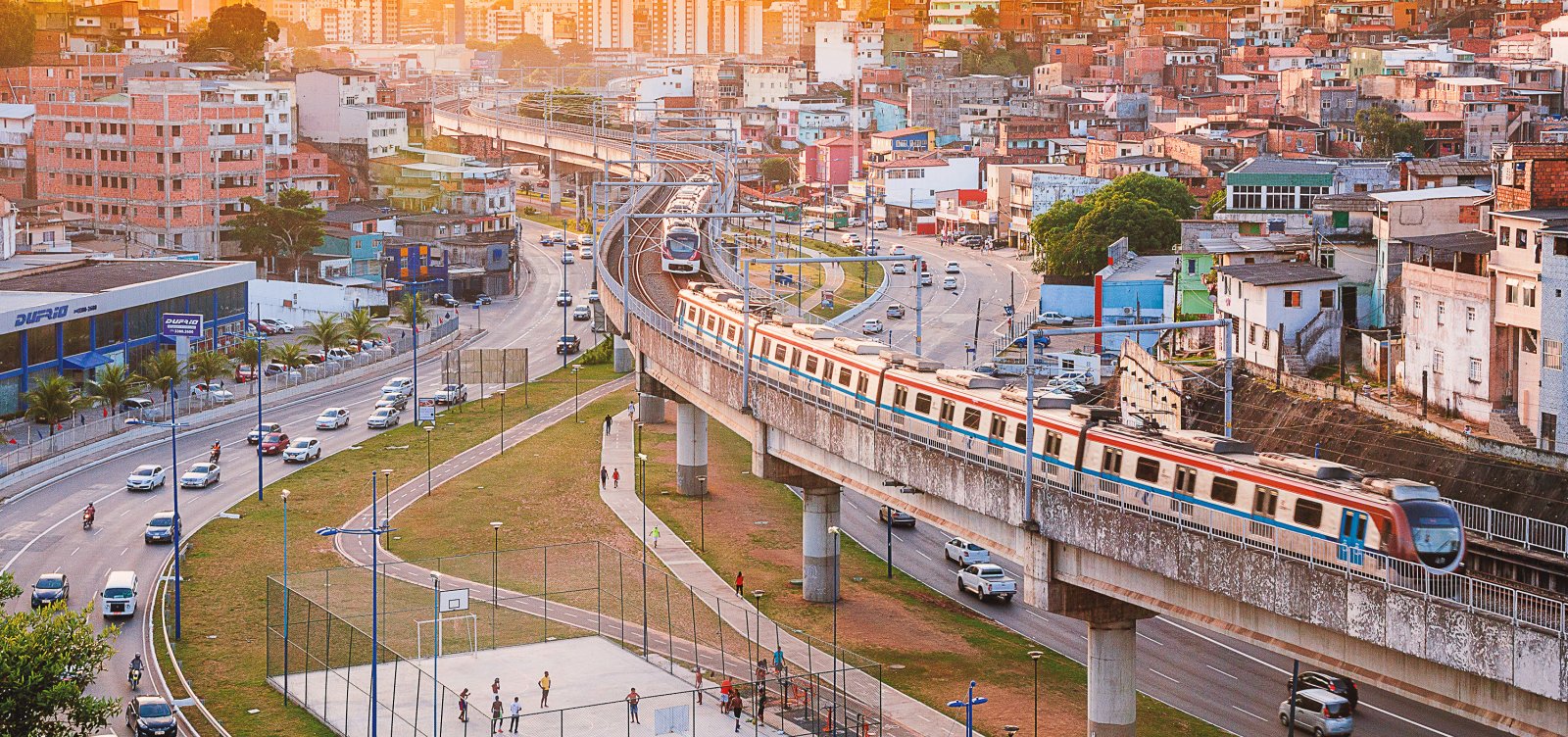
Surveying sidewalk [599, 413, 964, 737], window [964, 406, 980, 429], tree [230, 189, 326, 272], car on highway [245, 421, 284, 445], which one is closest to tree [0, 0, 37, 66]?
tree [230, 189, 326, 272]

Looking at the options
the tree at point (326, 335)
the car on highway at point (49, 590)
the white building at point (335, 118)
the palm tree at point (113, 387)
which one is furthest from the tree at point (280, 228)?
the car on highway at point (49, 590)

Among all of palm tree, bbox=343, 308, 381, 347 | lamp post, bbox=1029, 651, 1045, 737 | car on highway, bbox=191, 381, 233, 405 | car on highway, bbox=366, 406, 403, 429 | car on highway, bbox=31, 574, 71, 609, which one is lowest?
lamp post, bbox=1029, 651, 1045, 737

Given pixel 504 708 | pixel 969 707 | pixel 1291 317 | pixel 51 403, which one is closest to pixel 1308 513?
pixel 969 707

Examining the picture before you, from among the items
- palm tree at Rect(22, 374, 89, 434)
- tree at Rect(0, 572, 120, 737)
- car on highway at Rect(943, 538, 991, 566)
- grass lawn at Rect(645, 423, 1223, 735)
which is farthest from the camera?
palm tree at Rect(22, 374, 89, 434)

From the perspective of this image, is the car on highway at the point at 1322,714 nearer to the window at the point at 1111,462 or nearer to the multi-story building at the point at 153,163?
the window at the point at 1111,462

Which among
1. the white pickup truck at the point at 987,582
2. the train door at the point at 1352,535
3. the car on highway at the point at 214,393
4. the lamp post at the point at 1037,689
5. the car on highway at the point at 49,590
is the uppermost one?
the train door at the point at 1352,535

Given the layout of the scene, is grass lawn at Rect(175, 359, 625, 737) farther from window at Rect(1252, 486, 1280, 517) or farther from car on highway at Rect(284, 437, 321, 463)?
window at Rect(1252, 486, 1280, 517)

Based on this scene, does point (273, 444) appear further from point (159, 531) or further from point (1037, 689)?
point (1037, 689)
